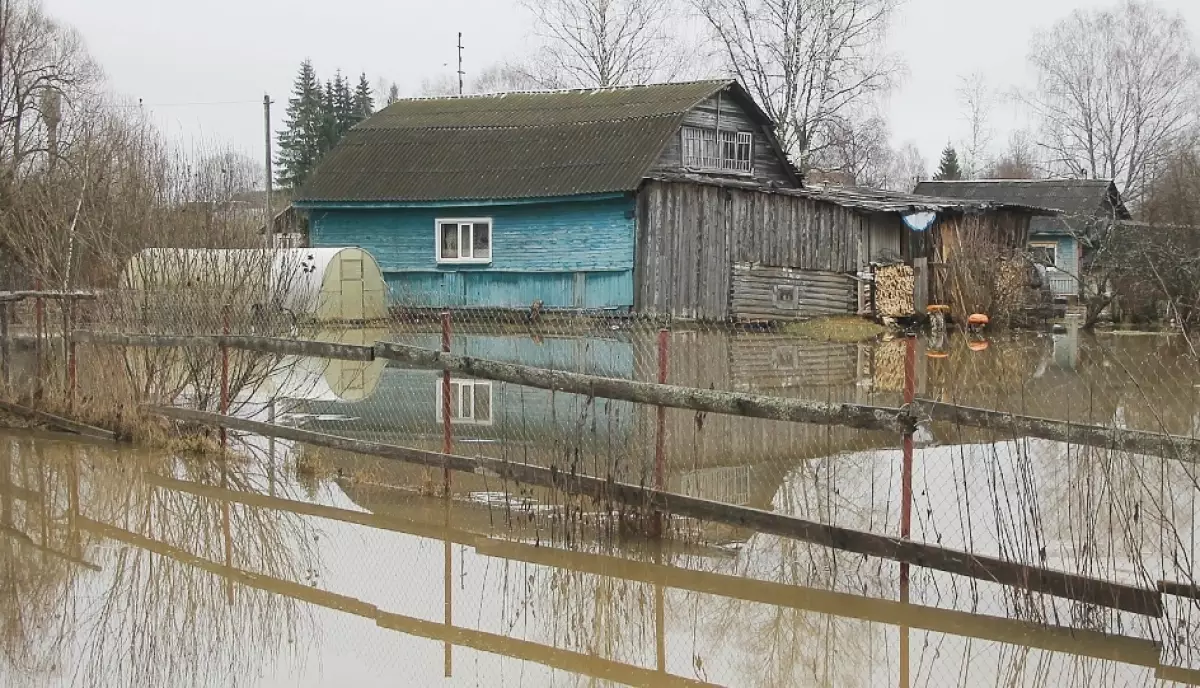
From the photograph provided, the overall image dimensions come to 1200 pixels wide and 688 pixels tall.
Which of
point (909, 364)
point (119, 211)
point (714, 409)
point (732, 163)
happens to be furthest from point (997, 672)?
point (732, 163)

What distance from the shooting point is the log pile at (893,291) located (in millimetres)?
29234

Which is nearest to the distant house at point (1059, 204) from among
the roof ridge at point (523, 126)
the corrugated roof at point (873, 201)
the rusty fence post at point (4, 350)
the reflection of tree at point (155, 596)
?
the corrugated roof at point (873, 201)

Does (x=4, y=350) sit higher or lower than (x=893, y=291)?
lower

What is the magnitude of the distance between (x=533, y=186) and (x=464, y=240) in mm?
2494

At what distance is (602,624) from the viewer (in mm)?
6328

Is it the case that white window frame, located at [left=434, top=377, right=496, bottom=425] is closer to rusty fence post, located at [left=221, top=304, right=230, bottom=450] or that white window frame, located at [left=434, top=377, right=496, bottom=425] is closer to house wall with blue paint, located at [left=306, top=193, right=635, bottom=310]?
rusty fence post, located at [left=221, top=304, right=230, bottom=450]

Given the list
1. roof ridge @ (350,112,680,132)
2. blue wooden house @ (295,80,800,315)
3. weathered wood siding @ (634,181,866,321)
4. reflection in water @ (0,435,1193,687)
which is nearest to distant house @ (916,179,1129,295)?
blue wooden house @ (295,80,800,315)

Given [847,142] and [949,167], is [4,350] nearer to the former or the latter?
[847,142]

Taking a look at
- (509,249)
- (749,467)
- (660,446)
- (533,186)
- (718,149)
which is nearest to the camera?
(660,446)

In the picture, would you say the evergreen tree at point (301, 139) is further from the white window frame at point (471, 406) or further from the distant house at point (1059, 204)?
the white window frame at point (471, 406)

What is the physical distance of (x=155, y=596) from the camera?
6699 mm

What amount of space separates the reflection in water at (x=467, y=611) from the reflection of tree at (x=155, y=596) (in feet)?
0.06

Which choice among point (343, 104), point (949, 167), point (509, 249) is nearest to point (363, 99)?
point (343, 104)

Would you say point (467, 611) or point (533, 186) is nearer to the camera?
point (467, 611)
